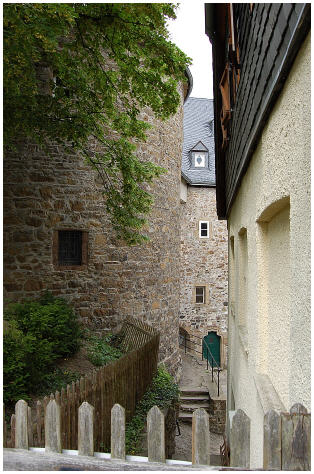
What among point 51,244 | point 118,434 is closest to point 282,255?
→ point 118,434

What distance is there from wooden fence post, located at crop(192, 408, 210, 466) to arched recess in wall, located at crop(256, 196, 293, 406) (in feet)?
2.50

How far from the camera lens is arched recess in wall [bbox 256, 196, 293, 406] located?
263 centimetres

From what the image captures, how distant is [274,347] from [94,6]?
185 inches

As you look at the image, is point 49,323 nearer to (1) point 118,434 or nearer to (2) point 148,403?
(2) point 148,403

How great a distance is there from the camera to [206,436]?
197 cm

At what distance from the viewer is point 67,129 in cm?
689

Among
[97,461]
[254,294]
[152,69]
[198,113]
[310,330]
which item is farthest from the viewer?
[198,113]

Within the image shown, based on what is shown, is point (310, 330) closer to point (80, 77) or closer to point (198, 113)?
point (80, 77)

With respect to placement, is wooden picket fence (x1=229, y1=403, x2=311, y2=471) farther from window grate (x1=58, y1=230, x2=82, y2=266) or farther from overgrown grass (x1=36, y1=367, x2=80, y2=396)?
window grate (x1=58, y1=230, x2=82, y2=266)

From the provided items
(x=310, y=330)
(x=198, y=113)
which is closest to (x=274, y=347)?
(x=310, y=330)

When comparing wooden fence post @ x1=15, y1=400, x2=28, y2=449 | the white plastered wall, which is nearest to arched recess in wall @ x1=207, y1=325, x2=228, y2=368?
the white plastered wall

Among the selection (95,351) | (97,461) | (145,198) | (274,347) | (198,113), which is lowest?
(95,351)

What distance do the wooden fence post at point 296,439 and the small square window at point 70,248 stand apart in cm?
810

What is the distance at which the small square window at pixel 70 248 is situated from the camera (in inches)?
368
